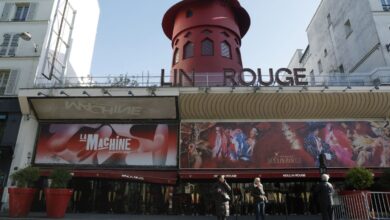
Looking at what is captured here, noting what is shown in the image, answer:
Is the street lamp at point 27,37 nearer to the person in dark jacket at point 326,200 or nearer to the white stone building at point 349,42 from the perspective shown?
the white stone building at point 349,42

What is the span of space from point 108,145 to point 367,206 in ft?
34.6

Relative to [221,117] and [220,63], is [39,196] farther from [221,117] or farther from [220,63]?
[220,63]

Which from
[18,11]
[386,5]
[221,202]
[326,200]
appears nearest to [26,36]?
[18,11]

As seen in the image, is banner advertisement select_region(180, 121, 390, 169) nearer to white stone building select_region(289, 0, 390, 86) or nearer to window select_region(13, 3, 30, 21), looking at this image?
white stone building select_region(289, 0, 390, 86)

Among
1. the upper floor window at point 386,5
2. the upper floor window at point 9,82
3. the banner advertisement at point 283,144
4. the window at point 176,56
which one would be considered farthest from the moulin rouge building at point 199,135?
the upper floor window at point 386,5

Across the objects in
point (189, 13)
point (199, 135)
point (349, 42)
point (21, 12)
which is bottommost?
point (199, 135)

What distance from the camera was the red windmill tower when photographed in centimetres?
1820

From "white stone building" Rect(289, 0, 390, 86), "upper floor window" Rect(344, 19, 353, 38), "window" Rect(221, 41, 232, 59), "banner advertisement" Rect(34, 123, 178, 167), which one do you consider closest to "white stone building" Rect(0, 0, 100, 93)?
"banner advertisement" Rect(34, 123, 178, 167)

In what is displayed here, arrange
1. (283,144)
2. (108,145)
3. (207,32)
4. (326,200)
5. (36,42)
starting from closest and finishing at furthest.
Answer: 1. (326,200)
2. (283,144)
3. (108,145)
4. (36,42)
5. (207,32)

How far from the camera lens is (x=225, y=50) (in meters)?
18.8

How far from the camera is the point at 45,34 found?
53.6 ft

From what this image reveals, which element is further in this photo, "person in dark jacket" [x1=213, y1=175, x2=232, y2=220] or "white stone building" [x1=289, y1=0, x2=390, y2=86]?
"white stone building" [x1=289, y1=0, x2=390, y2=86]

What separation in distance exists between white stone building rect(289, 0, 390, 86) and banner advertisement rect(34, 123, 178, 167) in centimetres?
757

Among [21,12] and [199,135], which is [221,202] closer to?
[199,135]
